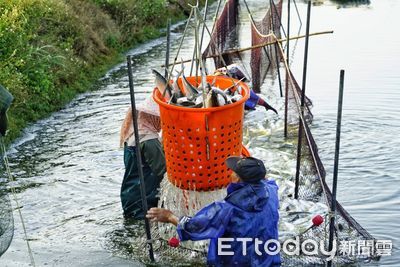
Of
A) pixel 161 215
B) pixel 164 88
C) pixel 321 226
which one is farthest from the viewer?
pixel 321 226

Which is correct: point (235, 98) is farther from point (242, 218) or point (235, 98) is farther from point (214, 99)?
point (242, 218)

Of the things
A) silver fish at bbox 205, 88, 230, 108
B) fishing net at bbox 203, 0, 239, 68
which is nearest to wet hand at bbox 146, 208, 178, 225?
silver fish at bbox 205, 88, 230, 108

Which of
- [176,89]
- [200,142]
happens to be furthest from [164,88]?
[200,142]

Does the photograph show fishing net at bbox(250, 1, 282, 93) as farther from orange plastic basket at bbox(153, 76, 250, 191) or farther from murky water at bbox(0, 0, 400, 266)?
orange plastic basket at bbox(153, 76, 250, 191)

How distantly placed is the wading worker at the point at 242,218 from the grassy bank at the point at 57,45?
20.1ft

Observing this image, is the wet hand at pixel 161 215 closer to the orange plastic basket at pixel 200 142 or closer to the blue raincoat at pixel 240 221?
the blue raincoat at pixel 240 221

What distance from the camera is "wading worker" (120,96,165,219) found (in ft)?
19.8

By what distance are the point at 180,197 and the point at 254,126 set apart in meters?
5.11

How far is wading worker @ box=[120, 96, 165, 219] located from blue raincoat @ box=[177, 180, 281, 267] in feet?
5.87

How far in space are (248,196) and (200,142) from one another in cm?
82

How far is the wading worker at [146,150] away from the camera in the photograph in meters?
6.05

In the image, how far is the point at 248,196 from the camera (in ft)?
14.0

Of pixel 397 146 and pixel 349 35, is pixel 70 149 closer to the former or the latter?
pixel 397 146

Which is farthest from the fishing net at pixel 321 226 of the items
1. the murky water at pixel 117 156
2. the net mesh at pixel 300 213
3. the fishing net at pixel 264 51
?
the fishing net at pixel 264 51
